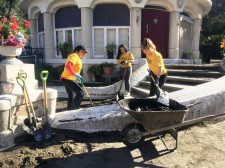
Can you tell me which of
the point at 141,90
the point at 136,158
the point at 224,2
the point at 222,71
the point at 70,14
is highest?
the point at 224,2

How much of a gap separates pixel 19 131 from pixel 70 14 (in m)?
8.86

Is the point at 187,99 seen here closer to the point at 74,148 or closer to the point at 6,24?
the point at 74,148

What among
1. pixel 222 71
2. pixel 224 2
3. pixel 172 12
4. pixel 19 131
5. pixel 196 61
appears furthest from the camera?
pixel 224 2

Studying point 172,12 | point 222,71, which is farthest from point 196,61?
point 222,71

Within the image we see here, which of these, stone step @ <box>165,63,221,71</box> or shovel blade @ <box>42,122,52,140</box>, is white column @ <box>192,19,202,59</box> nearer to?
stone step @ <box>165,63,221,71</box>

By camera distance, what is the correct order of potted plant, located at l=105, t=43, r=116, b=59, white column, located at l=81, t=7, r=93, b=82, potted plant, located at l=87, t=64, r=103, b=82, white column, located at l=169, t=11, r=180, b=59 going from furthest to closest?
white column, located at l=169, t=11, r=180, b=59, potted plant, located at l=105, t=43, r=116, b=59, white column, located at l=81, t=7, r=93, b=82, potted plant, located at l=87, t=64, r=103, b=82

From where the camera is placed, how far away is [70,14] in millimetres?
12602

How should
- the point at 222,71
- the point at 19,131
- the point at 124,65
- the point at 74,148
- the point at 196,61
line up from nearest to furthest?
the point at 74,148, the point at 19,131, the point at 124,65, the point at 222,71, the point at 196,61

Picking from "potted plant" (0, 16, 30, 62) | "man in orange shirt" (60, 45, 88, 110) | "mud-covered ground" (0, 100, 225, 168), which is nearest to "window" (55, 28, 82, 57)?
"man in orange shirt" (60, 45, 88, 110)

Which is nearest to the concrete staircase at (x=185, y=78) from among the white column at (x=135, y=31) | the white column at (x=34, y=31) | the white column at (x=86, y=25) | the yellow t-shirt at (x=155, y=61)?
the yellow t-shirt at (x=155, y=61)

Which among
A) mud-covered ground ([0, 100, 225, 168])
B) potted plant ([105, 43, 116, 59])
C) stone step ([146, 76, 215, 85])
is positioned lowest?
mud-covered ground ([0, 100, 225, 168])

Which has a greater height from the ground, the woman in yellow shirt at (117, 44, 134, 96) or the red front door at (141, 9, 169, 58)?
the red front door at (141, 9, 169, 58)

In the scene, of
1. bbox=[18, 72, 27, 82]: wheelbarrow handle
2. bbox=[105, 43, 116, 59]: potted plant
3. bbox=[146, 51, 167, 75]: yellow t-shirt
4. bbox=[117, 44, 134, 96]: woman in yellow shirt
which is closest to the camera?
bbox=[18, 72, 27, 82]: wheelbarrow handle

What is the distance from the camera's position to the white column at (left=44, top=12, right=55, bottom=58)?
1295 centimetres
